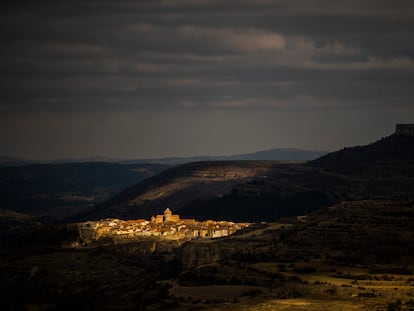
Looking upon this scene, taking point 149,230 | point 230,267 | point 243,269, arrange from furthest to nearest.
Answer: point 149,230
point 230,267
point 243,269

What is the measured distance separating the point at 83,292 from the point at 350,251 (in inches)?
1141

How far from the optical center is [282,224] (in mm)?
153625

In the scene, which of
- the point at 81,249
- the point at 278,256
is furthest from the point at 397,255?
the point at 81,249

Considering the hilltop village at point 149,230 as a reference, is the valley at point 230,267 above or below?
below

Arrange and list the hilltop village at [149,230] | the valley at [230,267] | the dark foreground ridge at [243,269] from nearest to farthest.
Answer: the dark foreground ridge at [243,269]
the valley at [230,267]
the hilltop village at [149,230]

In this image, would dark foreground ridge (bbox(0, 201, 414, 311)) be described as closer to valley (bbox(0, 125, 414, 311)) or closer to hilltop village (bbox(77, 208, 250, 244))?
valley (bbox(0, 125, 414, 311))

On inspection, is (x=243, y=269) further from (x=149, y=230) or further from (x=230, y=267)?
(x=149, y=230)

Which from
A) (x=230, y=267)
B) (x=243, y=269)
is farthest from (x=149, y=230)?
(x=243, y=269)

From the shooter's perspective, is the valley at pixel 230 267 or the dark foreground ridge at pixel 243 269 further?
the valley at pixel 230 267

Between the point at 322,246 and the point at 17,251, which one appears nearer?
the point at 322,246

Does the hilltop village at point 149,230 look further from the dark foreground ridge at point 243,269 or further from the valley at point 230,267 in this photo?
the dark foreground ridge at point 243,269

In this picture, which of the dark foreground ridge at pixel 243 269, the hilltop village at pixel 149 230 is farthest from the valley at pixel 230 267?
the hilltop village at pixel 149 230

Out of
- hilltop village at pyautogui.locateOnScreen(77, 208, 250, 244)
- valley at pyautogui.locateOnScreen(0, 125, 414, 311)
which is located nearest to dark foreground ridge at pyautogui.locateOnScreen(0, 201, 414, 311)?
valley at pyautogui.locateOnScreen(0, 125, 414, 311)

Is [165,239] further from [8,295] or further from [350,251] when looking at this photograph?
[350,251]
